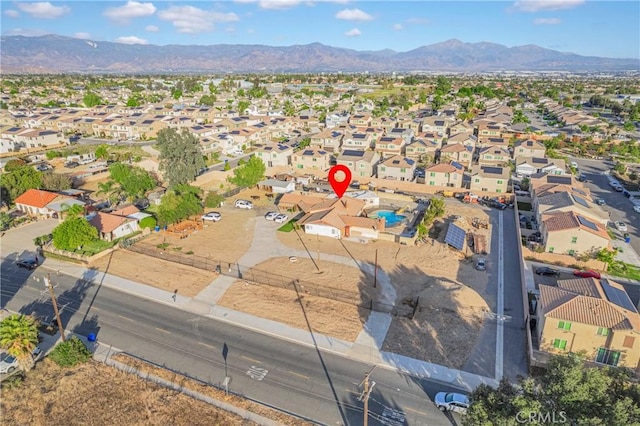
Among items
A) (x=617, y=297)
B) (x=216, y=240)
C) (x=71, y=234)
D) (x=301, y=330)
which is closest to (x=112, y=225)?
(x=71, y=234)

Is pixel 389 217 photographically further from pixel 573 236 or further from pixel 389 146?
pixel 389 146

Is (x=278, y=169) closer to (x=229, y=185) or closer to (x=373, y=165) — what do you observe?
(x=229, y=185)

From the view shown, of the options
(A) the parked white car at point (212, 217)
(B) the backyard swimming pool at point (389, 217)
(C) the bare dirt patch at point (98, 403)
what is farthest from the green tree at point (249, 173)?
(C) the bare dirt patch at point (98, 403)

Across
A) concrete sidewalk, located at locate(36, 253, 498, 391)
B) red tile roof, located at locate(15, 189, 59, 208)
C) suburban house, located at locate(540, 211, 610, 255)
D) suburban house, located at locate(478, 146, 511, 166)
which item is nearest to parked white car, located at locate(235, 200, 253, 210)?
concrete sidewalk, located at locate(36, 253, 498, 391)

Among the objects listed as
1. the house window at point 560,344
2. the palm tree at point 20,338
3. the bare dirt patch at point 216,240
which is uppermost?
the palm tree at point 20,338

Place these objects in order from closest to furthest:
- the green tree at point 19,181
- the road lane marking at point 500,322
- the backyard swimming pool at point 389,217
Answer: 1. the road lane marking at point 500,322
2. the backyard swimming pool at point 389,217
3. the green tree at point 19,181

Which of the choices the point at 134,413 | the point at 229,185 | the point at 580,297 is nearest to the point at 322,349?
the point at 134,413

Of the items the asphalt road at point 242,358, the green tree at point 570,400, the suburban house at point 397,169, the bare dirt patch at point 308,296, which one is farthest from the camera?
the suburban house at point 397,169

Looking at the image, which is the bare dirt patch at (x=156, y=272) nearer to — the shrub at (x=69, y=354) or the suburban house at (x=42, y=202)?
the shrub at (x=69, y=354)
